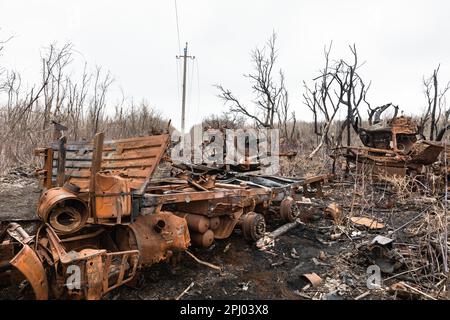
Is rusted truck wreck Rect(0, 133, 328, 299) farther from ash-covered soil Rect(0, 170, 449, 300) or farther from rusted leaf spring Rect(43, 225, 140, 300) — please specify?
ash-covered soil Rect(0, 170, 449, 300)

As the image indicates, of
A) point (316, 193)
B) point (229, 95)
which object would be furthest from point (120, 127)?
point (316, 193)

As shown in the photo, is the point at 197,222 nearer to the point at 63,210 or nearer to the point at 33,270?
the point at 63,210

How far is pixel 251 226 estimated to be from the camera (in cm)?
502

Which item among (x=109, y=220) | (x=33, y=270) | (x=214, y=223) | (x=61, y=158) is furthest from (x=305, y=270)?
(x=61, y=158)

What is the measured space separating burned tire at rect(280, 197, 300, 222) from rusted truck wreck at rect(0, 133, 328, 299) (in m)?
1.10

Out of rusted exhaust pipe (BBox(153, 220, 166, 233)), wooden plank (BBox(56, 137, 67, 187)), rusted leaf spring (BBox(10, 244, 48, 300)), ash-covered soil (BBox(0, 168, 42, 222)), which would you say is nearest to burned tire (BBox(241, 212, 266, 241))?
rusted exhaust pipe (BBox(153, 220, 166, 233))

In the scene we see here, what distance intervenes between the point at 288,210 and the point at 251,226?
1426 millimetres

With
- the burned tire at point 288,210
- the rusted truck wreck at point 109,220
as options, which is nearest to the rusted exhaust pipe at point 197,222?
the rusted truck wreck at point 109,220

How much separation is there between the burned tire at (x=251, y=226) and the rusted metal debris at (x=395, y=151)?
4.99 metres

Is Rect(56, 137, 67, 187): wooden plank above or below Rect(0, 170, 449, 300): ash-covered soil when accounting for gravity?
above

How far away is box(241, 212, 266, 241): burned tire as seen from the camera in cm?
503

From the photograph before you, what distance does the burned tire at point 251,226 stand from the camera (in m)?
5.03
